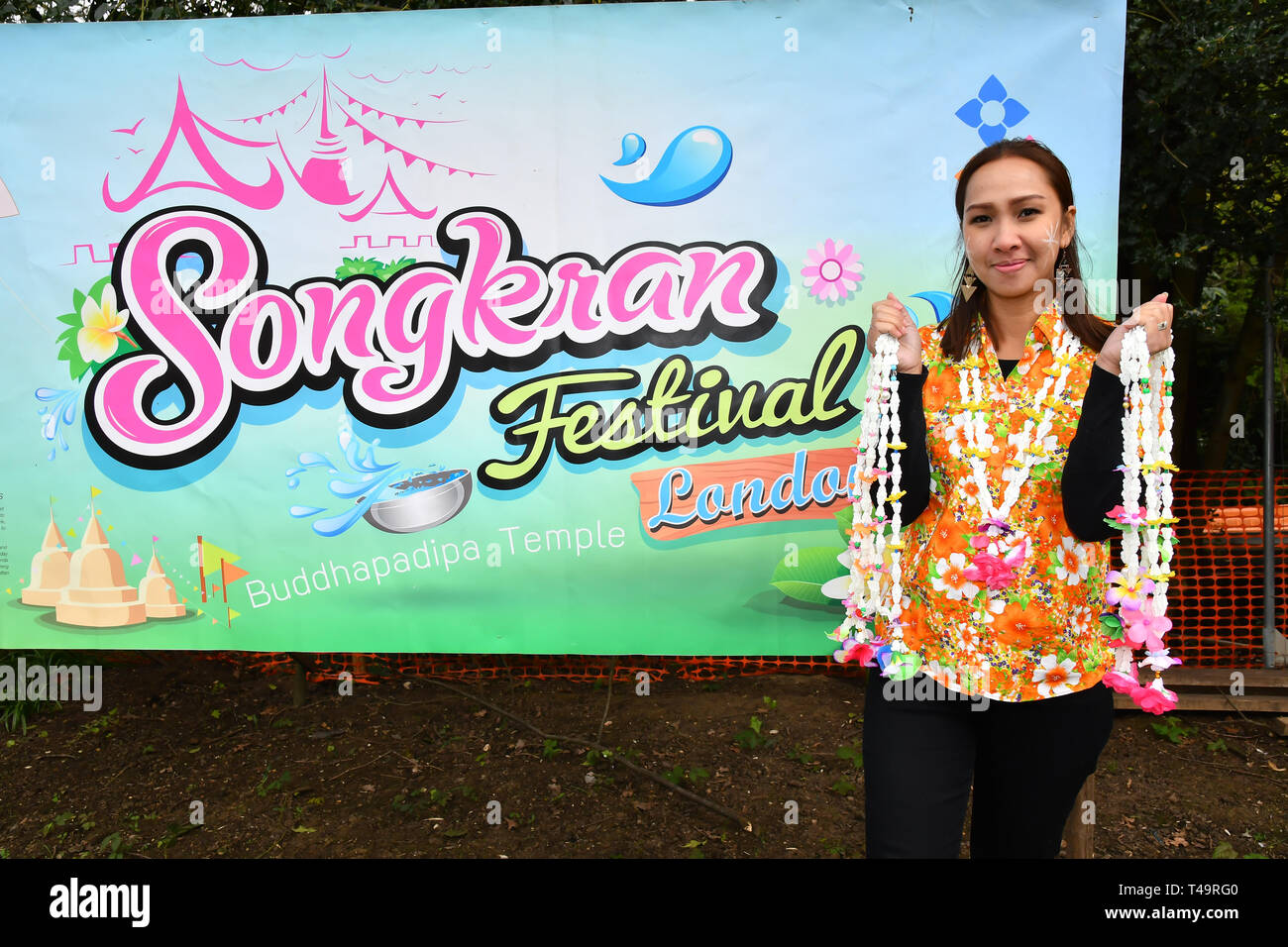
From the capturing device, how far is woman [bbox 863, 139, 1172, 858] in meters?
1.74

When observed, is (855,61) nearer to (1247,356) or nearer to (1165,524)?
(1165,524)

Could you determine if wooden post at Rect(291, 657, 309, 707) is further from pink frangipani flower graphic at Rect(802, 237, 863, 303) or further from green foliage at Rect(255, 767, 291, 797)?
pink frangipani flower graphic at Rect(802, 237, 863, 303)

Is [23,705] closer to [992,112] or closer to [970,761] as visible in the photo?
[970,761]

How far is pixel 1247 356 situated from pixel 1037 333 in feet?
13.5

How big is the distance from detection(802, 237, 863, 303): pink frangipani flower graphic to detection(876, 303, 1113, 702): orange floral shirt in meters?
0.95

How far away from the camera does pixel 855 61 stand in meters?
2.66

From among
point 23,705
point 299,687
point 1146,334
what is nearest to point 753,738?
point 299,687

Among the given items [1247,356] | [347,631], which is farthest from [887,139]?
[1247,356]

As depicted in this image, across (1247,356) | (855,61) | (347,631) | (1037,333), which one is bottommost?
(347,631)

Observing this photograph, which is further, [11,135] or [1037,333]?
[11,135]

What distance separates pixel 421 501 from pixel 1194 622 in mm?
4435

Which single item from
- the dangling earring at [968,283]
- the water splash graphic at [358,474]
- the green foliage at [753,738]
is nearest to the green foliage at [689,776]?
the green foliage at [753,738]

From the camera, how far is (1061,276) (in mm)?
1903

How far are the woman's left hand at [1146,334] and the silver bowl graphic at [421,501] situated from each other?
6.45 ft
